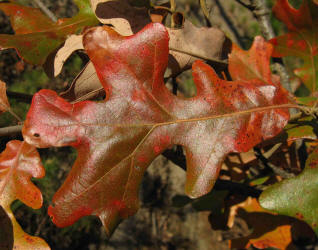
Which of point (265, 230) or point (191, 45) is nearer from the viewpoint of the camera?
point (191, 45)

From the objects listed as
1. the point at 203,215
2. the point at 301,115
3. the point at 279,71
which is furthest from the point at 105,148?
the point at 203,215

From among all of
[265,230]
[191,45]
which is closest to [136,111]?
[191,45]

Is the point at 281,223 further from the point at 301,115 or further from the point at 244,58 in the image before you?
the point at 244,58

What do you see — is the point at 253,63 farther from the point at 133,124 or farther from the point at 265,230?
the point at 265,230

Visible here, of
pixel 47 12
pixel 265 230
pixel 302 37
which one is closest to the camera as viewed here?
pixel 302 37

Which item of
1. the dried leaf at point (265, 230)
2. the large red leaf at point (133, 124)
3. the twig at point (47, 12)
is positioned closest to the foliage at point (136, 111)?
the large red leaf at point (133, 124)

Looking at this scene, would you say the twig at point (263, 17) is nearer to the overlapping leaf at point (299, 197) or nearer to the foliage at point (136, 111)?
the foliage at point (136, 111)

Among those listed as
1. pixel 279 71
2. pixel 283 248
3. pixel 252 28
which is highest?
pixel 279 71
